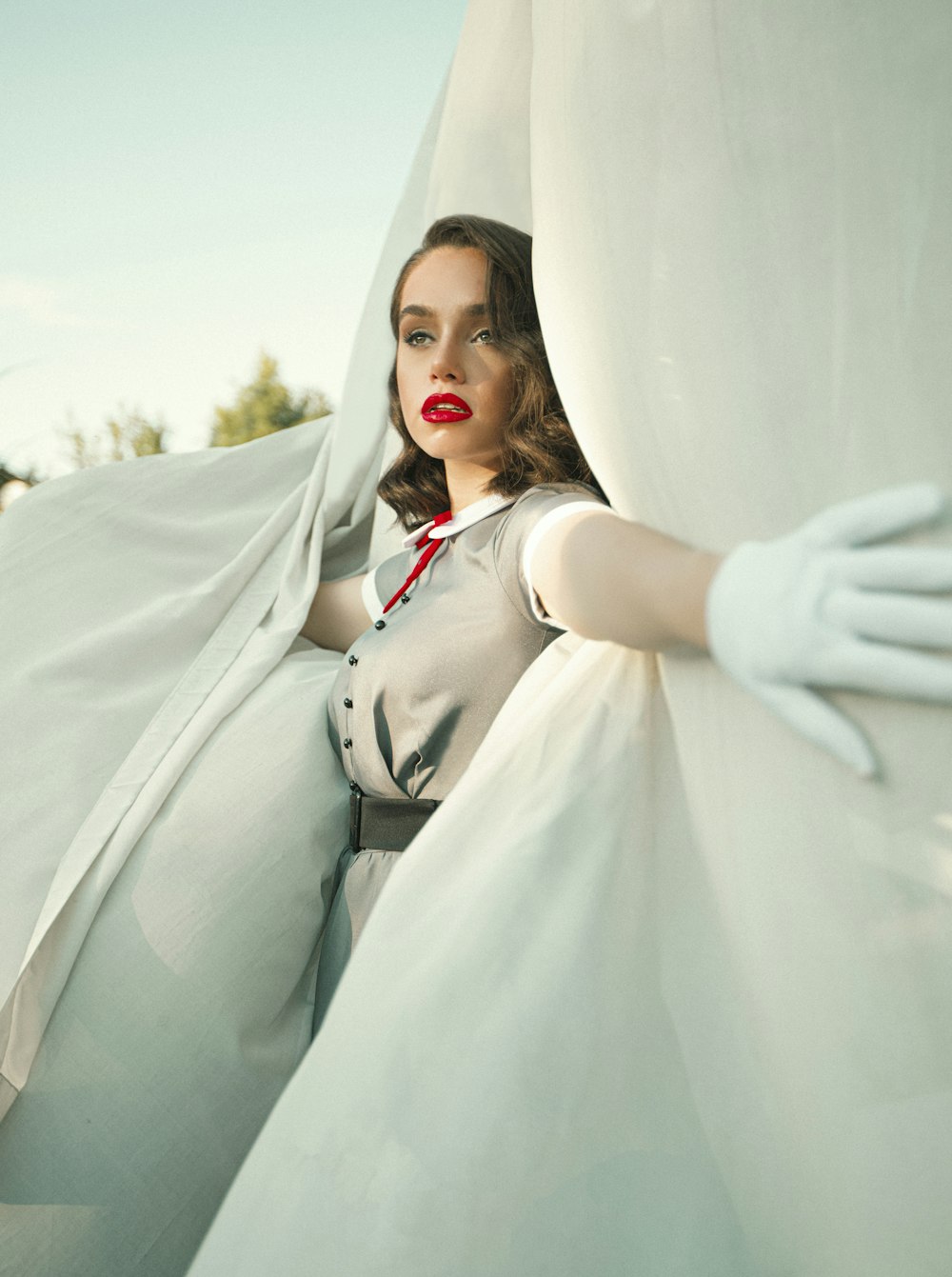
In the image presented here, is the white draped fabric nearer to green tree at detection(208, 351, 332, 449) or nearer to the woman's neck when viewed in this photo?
the woman's neck

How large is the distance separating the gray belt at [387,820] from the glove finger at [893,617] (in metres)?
0.54

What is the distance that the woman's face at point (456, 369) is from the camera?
43.1 inches

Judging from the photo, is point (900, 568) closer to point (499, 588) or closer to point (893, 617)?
point (893, 617)

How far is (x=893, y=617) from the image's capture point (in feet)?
1.85

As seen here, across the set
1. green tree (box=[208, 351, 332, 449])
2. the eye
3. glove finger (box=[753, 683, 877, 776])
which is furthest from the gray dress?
green tree (box=[208, 351, 332, 449])

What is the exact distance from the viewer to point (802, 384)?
0.65 m

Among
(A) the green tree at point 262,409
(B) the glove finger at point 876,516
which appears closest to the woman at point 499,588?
(B) the glove finger at point 876,516

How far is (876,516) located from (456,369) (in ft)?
1.99

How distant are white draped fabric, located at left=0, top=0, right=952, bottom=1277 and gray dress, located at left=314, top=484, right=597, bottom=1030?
16cm

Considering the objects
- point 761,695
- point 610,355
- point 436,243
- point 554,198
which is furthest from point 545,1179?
point 436,243

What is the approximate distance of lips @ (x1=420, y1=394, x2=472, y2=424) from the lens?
1.09 meters

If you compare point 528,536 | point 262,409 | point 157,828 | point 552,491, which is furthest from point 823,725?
point 262,409

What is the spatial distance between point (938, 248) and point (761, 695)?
0.93 ft

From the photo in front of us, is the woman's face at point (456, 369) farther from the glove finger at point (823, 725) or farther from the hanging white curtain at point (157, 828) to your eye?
the glove finger at point (823, 725)
